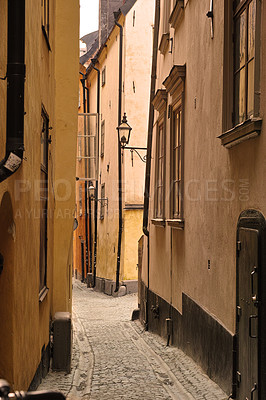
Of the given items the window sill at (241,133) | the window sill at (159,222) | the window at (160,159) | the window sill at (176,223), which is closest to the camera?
the window sill at (241,133)

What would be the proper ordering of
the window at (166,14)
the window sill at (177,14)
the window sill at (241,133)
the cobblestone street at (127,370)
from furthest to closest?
the window at (166,14), the window sill at (177,14), the cobblestone street at (127,370), the window sill at (241,133)

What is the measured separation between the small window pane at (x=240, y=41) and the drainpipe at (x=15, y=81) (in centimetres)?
259

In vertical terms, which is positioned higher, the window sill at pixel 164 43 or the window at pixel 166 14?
the window at pixel 166 14

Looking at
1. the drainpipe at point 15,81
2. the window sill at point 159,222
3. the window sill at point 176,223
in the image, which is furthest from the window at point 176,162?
the drainpipe at point 15,81

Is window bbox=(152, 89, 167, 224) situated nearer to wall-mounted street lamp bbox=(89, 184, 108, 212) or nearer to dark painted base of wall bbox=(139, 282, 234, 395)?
→ dark painted base of wall bbox=(139, 282, 234, 395)

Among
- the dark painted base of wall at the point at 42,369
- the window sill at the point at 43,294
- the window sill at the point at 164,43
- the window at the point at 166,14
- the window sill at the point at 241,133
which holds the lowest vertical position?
the dark painted base of wall at the point at 42,369

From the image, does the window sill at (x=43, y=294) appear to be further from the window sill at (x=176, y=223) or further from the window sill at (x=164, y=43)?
the window sill at (x=164, y=43)

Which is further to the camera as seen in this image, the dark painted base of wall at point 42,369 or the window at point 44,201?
the window at point 44,201

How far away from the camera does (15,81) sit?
4.90 m

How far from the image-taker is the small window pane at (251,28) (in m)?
6.19

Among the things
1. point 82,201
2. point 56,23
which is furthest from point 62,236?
point 82,201

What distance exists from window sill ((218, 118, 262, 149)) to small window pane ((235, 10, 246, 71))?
721 millimetres

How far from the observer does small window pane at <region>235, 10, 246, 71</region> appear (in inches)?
262

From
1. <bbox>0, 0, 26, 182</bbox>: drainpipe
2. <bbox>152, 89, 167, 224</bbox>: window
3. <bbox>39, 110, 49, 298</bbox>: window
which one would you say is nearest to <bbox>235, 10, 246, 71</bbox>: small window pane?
<bbox>0, 0, 26, 182</bbox>: drainpipe
